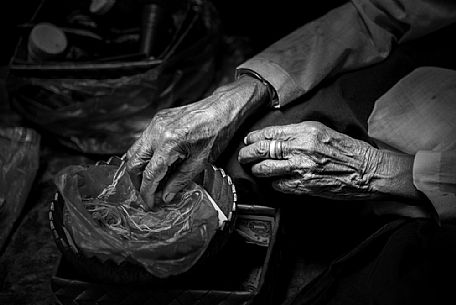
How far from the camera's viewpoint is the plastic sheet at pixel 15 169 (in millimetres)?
1758

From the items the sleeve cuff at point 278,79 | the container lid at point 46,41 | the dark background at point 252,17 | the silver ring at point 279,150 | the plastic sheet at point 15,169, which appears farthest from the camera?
the dark background at point 252,17

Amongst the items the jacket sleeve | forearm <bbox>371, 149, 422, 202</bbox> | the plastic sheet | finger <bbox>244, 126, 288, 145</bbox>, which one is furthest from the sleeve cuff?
the plastic sheet

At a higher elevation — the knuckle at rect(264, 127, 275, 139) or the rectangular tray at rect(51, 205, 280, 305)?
the knuckle at rect(264, 127, 275, 139)

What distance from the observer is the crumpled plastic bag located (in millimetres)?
1134

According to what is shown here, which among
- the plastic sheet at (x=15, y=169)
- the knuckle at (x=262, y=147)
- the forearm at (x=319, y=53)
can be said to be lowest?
the plastic sheet at (x=15, y=169)

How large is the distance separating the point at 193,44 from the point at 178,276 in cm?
107

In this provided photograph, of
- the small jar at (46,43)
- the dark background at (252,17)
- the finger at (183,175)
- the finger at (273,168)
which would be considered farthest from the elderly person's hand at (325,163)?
the dark background at (252,17)

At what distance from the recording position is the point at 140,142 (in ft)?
4.13

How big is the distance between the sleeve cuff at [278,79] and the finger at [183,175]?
0.27m

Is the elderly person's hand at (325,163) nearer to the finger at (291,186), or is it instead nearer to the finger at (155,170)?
the finger at (291,186)

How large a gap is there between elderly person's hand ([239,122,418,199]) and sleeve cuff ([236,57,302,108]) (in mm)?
163

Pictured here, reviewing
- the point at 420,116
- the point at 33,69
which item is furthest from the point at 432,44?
the point at 33,69

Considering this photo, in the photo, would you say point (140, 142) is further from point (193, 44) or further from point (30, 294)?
point (193, 44)

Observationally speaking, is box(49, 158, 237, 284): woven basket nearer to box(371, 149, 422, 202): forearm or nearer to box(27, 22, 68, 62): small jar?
box(371, 149, 422, 202): forearm
